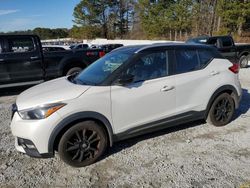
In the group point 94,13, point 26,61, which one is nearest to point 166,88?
point 26,61

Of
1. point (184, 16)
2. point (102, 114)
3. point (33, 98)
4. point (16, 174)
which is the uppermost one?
point (184, 16)

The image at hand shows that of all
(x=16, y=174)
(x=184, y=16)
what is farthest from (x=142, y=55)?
(x=184, y=16)

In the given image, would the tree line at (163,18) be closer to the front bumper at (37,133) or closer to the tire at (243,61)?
the tire at (243,61)

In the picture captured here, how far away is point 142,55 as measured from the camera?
422 centimetres

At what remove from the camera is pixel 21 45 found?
26.8 feet

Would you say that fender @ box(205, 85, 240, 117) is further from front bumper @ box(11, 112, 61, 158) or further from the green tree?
the green tree

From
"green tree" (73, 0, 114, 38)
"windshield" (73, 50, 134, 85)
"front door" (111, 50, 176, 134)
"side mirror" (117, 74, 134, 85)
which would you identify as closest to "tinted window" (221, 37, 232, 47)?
"front door" (111, 50, 176, 134)

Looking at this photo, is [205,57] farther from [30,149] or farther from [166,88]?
[30,149]

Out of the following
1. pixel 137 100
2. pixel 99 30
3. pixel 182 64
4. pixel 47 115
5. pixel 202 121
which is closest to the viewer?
pixel 47 115

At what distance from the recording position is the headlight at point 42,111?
11.5ft

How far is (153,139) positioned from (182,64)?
4.53ft

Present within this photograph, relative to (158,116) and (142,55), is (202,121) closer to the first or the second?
(158,116)

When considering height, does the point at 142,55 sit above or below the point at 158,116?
above

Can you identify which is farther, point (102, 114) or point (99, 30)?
point (99, 30)
